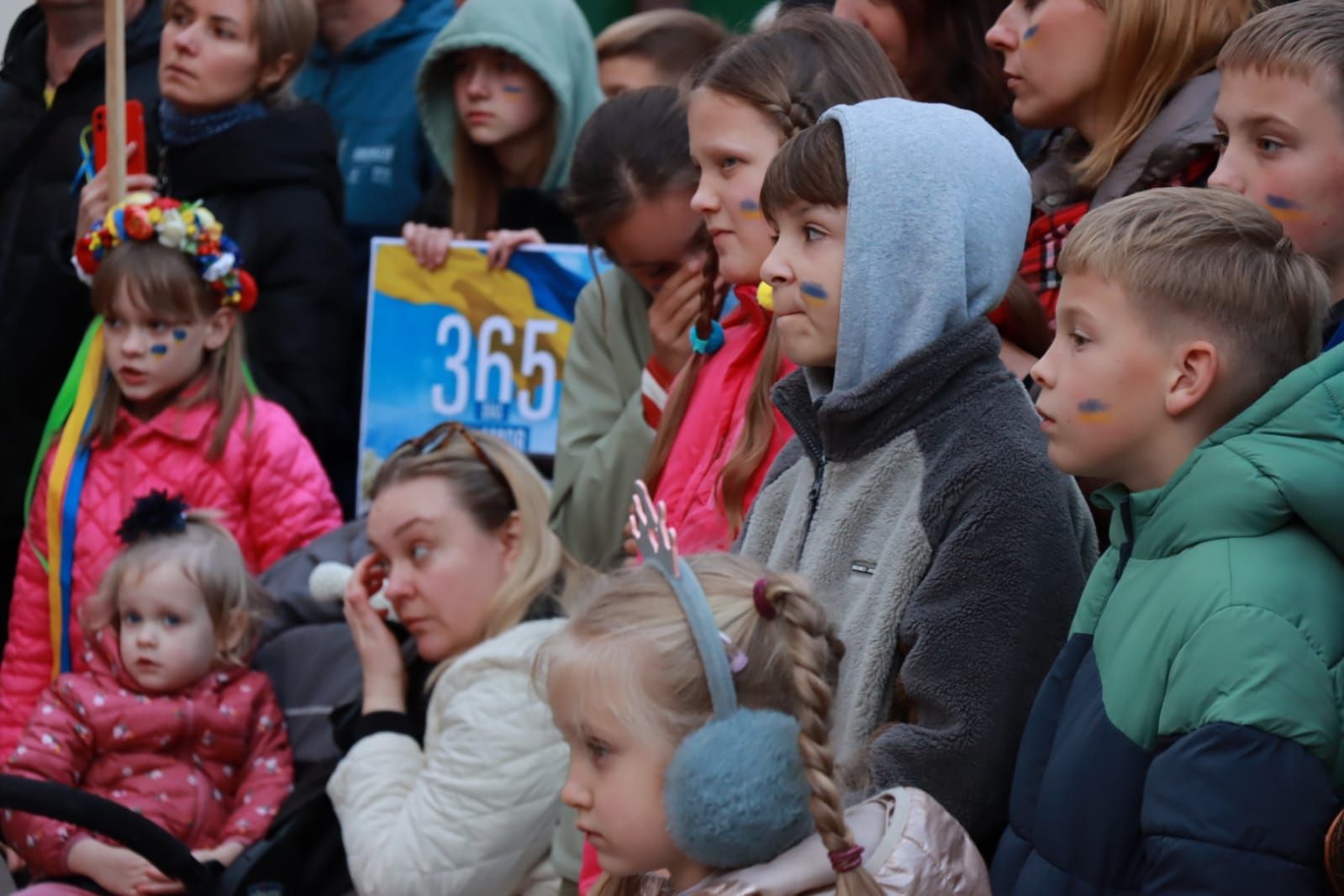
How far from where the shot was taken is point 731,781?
233 cm

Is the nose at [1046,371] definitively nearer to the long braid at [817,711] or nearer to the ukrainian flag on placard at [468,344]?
the long braid at [817,711]

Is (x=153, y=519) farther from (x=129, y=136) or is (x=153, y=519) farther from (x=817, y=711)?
(x=817, y=711)

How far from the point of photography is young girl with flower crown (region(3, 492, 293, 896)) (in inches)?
167

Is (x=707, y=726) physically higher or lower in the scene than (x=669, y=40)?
lower

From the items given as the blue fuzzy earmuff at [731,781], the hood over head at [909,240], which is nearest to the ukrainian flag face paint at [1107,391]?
the hood over head at [909,240]

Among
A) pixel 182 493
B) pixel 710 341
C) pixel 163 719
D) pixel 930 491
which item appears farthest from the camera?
pixel 182 493

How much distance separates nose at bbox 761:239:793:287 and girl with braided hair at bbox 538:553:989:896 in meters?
0.51

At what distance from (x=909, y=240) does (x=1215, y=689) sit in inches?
34.9

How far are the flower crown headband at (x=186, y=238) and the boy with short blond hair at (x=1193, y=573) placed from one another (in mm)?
3109

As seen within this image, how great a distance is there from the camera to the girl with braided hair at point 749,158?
3.36 m

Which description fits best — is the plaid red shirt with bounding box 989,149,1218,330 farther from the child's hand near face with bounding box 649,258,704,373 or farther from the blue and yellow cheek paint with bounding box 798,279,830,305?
the child's hand near face with bounding box 649,258,704,373

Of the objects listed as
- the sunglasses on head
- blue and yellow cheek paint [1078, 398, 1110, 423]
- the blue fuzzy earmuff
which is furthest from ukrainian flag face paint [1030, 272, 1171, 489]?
the sunglasses on head

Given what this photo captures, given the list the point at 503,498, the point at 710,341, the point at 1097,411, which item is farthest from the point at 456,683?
the point at 1097,411

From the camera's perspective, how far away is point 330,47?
622 cm
